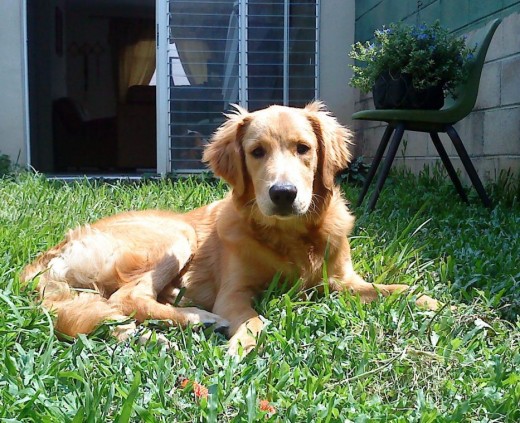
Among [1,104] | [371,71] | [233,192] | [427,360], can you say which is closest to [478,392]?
[427,360]

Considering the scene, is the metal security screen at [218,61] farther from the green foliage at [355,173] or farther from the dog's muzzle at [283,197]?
the dog's muzzle at [283,197]

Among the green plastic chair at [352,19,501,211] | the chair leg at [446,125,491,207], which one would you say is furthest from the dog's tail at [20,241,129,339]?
the chair leg at [446,125,491,207]

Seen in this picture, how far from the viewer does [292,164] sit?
2.49 meters

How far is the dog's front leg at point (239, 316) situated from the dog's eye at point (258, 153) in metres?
0.57

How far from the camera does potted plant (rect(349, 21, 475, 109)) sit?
A: 3.98m

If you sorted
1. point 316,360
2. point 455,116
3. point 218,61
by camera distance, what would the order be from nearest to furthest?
point 316,360, point 455,116, point 218,61

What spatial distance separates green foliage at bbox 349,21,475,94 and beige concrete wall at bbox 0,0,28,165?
14.3 ft

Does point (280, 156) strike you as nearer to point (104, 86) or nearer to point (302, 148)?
point (302, 148)

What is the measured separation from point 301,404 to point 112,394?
468 mm

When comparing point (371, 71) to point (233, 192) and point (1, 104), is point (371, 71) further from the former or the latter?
point (1, 104)

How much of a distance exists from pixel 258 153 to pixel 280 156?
0.13 metres

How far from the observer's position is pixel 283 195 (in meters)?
2.34

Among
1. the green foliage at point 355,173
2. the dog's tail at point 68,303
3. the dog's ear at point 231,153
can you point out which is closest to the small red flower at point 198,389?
the dog's tail at point 68,303

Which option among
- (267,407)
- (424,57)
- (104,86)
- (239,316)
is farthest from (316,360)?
(104,86)
